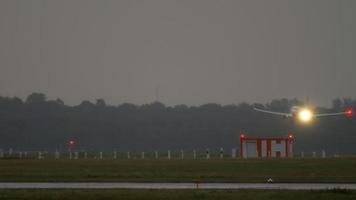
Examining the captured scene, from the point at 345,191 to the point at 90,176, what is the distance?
60.5ft

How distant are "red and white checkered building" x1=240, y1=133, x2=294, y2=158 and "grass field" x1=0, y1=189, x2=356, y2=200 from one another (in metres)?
63.1

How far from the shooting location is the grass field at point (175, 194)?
101 feet

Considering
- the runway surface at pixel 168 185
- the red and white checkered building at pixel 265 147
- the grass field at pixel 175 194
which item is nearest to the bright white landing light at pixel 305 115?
the red and white checkered building at pixel 265 147

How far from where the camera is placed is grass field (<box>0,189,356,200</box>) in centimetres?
3067

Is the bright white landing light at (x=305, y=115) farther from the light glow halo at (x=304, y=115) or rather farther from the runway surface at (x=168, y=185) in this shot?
the runway surface at (x=168, y=185)

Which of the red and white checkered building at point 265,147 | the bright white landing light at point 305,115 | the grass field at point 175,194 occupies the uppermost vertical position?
the bright white landing light at point 305,115

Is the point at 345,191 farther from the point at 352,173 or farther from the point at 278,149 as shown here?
the point at 278,149

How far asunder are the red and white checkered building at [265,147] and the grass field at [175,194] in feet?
207

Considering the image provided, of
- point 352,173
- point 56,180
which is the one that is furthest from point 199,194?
point 352,173

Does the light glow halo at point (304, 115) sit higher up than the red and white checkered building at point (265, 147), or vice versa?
the light glow halo at point (304, 115)

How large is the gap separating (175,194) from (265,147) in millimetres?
66630

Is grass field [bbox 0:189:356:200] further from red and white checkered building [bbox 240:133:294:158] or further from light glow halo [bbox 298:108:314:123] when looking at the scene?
light glow halo [bbox 298:108:314:123]

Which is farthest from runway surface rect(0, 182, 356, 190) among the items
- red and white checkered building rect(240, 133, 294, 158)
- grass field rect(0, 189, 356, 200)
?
red and white checkered building rect(240, 133, 294, 158)

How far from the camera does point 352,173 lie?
165 ft
